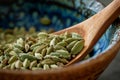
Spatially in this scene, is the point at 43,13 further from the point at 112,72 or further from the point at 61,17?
the point at 112,72

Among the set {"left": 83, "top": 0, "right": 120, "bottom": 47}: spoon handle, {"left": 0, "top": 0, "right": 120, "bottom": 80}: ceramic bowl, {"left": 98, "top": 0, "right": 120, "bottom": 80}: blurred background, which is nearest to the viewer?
{"left": 0, "top": 0, "right": 120, "bottom": 80}: ceramic bowl

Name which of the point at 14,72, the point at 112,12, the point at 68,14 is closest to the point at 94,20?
the point at 112,12

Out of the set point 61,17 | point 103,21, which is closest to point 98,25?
point 103,21

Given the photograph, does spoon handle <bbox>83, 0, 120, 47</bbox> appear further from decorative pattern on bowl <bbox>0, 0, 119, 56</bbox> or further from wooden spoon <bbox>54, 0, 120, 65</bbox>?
decorative pattern on bowl <bbox>0, 0, 119, 56</bbox>

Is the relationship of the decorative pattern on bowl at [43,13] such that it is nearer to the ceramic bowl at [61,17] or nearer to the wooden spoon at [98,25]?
the ceramic bowl at [61,17]

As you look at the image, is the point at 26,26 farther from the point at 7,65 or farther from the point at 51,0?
the point at 7,65

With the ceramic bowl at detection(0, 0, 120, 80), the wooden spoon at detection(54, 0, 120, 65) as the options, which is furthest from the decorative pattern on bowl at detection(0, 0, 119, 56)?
the wooden spoon at detection(54, 0, 120, 65)

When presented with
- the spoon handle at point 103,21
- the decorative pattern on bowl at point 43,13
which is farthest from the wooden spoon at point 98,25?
the decorative pattern on bowl at point 43,13
